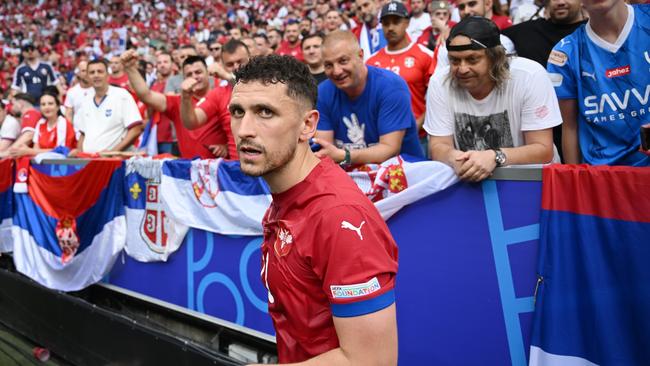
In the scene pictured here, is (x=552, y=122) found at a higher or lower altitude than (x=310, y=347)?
higher

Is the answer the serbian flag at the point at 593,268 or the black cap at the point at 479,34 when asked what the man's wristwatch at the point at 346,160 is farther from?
→ the serbian flag at the point at 593,268

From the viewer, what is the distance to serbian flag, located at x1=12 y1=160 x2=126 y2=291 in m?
4.93

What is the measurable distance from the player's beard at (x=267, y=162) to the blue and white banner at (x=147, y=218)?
8.81ft

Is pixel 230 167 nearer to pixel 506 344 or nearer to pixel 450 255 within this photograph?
pixel 450 255

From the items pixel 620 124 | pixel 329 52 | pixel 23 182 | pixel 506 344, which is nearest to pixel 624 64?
pixel 620 124

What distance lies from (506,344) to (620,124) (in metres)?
1.16

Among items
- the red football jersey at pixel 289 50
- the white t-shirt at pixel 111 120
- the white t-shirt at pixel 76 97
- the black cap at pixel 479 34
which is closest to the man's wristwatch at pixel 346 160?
the black cap at pixel 479 34

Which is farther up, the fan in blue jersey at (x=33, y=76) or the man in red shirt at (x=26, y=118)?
the fan in blue jersey at (x=33, y=76)

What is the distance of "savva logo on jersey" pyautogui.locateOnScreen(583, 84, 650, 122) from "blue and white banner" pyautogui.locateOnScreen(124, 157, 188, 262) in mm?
2801

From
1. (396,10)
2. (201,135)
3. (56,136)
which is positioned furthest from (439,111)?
(56,136)

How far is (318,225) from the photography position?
1.52 meters

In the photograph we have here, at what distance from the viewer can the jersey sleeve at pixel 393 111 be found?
3475mm

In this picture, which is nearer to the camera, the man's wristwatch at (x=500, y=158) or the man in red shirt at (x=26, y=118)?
the man's wristwatch at (x=500, y=158)

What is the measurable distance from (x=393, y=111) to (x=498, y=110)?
28.0 inches
